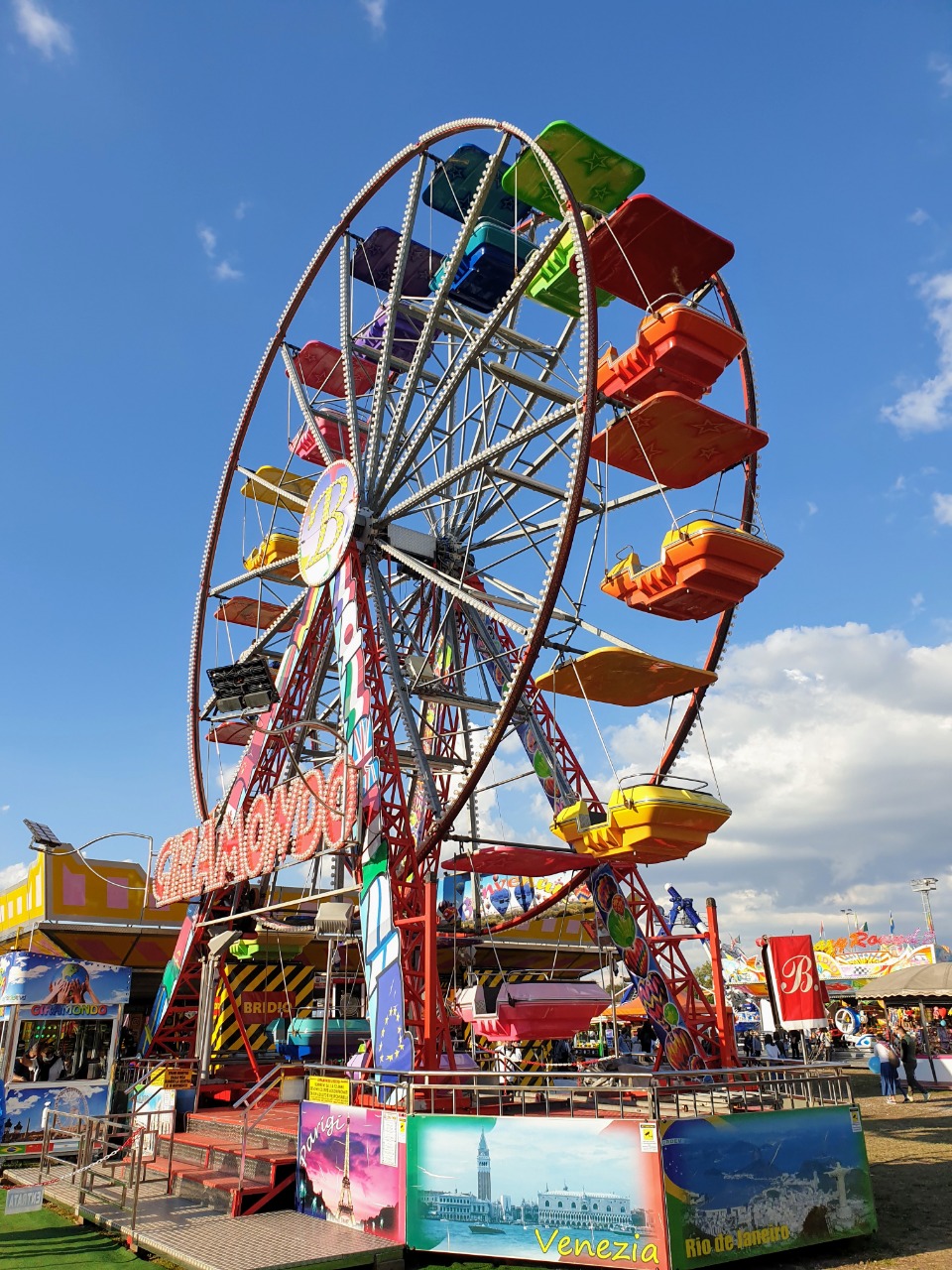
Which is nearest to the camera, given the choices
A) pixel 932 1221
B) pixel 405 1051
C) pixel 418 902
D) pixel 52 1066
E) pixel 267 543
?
pixel 932 1221

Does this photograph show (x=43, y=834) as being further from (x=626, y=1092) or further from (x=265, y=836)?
(x=626, y=1092)

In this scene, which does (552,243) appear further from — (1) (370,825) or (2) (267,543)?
(2) (267,543)

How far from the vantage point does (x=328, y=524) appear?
57.3ft

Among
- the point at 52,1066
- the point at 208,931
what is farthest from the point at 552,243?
the point at 52,1066

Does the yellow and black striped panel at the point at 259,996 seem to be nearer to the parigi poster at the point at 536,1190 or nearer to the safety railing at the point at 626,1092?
the safety railing at the point at 626,1092

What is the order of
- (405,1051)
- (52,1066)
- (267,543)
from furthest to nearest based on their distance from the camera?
(267,543)
(52,1066)
(405,1051)

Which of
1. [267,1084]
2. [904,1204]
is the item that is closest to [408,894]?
[267,1084]

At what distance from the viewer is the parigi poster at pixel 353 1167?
10.3 metres

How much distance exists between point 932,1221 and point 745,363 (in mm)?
13171

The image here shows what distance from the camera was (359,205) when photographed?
18.9 metres

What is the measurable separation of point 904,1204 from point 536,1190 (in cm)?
501

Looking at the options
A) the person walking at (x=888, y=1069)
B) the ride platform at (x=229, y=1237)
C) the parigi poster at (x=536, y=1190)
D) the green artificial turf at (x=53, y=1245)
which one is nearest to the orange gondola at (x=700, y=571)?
the parigi poster at (x=536, y=1190)

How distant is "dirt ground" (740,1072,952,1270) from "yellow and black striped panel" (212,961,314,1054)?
38.1 feet

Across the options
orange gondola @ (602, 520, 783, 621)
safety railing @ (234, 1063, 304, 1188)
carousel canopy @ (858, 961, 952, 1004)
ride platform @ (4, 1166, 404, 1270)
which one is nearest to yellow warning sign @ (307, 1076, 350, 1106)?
ride platform @ (4, 1166, 404, 1270)
